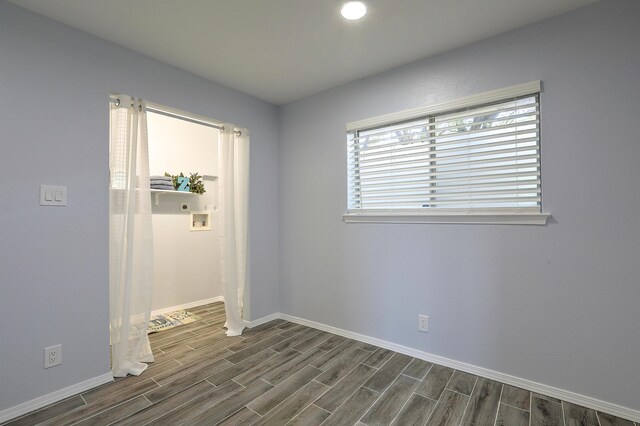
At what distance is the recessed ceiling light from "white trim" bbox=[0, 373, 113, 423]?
9.90ft

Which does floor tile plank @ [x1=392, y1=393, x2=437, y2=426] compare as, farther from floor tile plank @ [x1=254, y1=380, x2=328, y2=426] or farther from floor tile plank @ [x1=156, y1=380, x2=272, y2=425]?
floor tile plank @ [x1=156, y1=380, x2=272, y2=425]

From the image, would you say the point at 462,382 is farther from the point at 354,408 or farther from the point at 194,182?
the point at 194,182

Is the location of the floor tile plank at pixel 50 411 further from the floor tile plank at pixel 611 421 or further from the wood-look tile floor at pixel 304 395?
the floor tile plank at pixel 611 421

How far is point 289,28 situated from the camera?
2.12 meters

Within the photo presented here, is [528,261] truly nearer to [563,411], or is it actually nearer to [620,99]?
[563,411]

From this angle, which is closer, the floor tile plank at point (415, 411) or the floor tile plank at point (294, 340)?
the floor tile plank at point (415, 411)

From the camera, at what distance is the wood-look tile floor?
5.90 ft

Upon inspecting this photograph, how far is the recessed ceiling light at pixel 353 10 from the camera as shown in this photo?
1.88 m

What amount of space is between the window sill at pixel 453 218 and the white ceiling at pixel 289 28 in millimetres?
1310

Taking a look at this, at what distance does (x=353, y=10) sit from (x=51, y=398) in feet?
10.4

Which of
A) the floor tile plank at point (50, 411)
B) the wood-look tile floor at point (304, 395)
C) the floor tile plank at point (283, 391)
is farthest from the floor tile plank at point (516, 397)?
the floor tile plank at point (50, 411)

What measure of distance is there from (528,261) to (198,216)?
3824 millimetres

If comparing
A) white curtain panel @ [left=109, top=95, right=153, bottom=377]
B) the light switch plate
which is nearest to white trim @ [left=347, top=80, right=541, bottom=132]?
white curtain panel @ [left=109, top=95, right=153, bottom=377]

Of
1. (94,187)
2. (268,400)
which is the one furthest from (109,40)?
(268,400)
